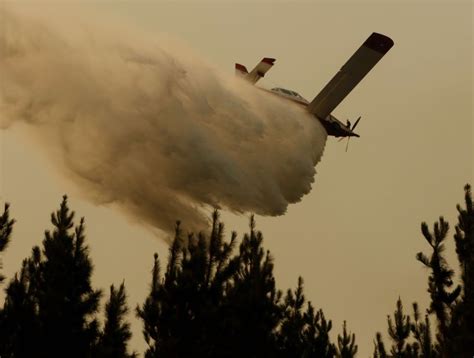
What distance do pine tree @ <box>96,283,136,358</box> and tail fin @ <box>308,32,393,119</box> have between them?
16.8 meters

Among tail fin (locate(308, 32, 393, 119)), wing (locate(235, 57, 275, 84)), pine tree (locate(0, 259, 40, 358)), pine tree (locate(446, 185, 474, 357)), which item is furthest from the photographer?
wing (locate(235, 57, 275, 84))

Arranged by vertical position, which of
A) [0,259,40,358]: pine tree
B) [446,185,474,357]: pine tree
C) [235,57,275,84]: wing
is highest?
[235,57,275,84]: wing

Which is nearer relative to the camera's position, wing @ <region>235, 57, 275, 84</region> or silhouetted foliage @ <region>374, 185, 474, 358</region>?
silhouetted foliage @ <region>374, 185, 474, 358</region>

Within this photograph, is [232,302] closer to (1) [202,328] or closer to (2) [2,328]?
(1) [202,328]

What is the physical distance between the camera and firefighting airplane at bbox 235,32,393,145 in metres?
33.8

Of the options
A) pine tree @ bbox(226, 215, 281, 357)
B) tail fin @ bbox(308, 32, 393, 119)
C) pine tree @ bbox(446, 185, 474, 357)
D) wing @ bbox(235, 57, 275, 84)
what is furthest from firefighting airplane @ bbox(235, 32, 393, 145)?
pine tree @ bbox(226, 215, 281, 357)

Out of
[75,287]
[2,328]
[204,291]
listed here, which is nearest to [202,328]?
[204,291]

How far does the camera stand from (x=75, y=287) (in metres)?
19.8

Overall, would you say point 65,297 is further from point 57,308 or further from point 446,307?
point 446,307

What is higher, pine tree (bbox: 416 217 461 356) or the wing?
the wing

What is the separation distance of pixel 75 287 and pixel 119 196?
32.2 feet

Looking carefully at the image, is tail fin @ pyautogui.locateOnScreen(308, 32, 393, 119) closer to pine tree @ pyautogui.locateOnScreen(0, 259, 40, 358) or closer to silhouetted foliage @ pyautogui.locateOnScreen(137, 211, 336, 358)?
silhouetted foliage @ pyautogui.locateOnScreen(137, 211, 336, 358)

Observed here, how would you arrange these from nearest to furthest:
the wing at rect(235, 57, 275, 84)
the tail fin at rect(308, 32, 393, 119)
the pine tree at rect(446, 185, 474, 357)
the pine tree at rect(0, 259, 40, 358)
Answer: the pine tree at rect(0, 259, 40, 358), the pine tree at rect(446, 185, 474, 357), the tail fin at rect(308, 32, 393, 119), the wing at rect(235, 57, 275, 84)

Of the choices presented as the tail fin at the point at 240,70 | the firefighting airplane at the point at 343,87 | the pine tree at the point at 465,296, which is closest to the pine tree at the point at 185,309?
the pine tree at the point at 465,296
